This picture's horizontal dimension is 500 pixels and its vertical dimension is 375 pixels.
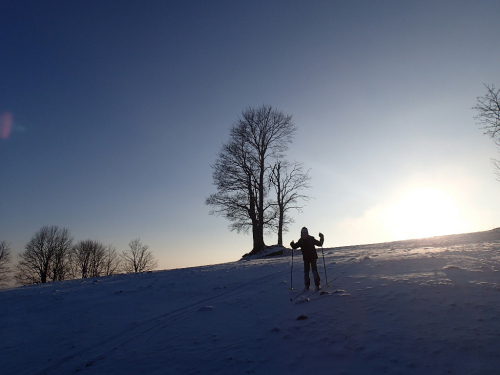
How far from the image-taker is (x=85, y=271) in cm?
5550

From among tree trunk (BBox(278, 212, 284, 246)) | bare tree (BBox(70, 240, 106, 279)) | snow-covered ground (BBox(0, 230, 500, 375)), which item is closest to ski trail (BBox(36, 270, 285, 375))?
snow-covered ground (BBox(0, 230, 500, 375))

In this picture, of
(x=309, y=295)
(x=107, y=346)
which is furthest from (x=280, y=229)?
(x=107, y=346)

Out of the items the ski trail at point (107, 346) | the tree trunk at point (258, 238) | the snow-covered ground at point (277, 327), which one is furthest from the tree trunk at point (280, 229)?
the ski trail at point (107, 346)

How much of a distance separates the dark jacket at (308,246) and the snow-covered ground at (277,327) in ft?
3.92

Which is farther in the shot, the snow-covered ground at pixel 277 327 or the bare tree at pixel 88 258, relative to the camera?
the bare tree at pixel 88 258

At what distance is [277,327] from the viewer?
654cm

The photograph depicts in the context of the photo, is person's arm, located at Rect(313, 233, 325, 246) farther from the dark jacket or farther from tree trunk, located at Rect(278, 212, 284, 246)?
tree trunk, located at Rect(278, 212, 284, 246)

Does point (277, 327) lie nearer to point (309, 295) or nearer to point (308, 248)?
point (309, 295)

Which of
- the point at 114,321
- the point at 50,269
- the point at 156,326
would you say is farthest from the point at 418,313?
the point at 50,269

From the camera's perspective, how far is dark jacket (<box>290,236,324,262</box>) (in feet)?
33.6

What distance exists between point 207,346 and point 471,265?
9.63m

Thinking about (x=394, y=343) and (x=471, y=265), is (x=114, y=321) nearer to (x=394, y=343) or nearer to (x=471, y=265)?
(x=394, y=343)

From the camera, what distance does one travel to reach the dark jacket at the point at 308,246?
10.2 meters

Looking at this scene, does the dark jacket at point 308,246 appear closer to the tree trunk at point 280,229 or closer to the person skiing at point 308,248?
the person skiing at point 308,248
